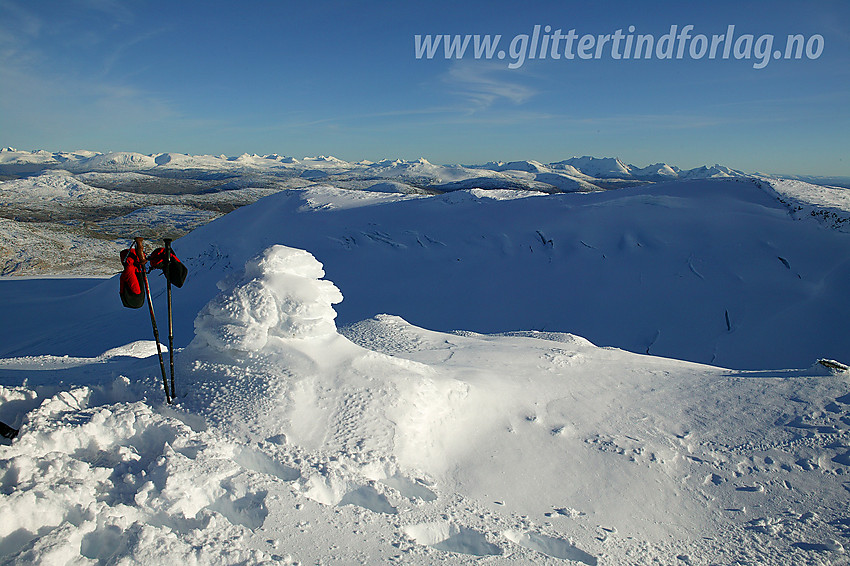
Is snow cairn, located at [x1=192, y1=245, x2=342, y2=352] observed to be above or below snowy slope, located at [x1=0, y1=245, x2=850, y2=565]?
above

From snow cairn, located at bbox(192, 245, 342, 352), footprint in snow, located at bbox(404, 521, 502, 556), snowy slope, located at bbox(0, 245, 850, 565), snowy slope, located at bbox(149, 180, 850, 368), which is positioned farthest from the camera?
snowy slope, located at bbox(149, 180, 850, 368)

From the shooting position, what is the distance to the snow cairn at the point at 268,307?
4.89 metres

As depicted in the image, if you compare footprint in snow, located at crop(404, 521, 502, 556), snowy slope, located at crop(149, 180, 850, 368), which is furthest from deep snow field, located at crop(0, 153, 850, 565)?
snowy slope, located at crop(149, 180, 850, 368)

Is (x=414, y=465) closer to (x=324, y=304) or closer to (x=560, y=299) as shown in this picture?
(x=324, y=304)

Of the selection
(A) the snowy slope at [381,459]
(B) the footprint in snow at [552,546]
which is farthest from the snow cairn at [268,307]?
(B) the footprint in snow at [552,546]

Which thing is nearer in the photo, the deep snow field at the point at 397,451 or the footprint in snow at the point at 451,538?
the deep snow field at the point at 397,451

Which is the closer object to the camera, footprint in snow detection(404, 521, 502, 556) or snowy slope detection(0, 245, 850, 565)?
snowy slope detection(0, 245, 850, 565)

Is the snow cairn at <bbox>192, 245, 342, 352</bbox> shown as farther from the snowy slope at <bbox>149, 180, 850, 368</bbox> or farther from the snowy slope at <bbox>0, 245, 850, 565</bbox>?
the snowy slope at <bbox>149, 180, 850, 368</bbox>

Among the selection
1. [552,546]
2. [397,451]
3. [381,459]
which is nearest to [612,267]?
[397,451]

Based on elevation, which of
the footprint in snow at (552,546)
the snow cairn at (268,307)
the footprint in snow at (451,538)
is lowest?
the footprint in snow at (552,546)

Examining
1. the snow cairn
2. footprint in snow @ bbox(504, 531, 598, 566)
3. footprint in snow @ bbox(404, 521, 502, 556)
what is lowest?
footprint in snow @ bbox(504, 531, 598, 566)

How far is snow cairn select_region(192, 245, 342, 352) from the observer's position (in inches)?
193

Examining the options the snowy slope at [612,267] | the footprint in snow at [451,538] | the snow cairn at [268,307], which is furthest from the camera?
Result: the snowy slope at [612,267]

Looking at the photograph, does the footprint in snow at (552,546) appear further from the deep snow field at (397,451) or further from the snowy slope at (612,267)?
the snowy slope at (612,267)
